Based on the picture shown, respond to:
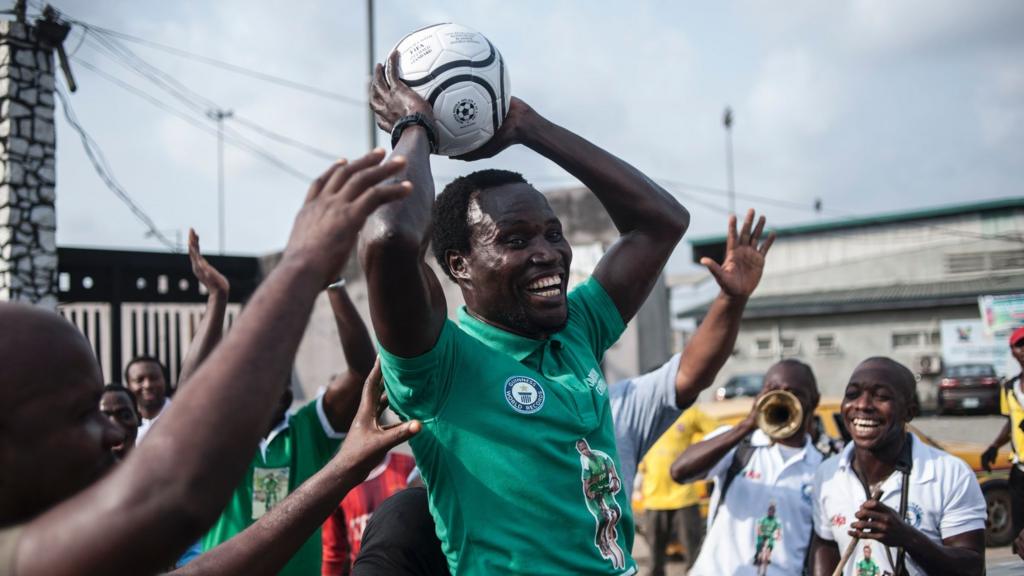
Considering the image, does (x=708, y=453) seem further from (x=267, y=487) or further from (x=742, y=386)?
(x=742, y=386)

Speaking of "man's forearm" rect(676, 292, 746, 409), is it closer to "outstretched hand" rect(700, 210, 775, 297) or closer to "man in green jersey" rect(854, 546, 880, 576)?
"outstretched hand" rect(700, 210, 775, 297)

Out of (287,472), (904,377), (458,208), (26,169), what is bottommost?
(287,472)

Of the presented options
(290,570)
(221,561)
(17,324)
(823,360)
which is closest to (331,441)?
(290,570)

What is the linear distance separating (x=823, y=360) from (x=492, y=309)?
30945 millimetres

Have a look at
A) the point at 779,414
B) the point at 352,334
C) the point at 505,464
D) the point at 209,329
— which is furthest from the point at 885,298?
the point at 505,464

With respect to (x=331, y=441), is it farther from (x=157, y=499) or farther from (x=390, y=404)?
(x=157, y=499)

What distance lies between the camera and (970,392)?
24.7 metres

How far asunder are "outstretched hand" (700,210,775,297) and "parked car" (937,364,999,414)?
23.8 metres

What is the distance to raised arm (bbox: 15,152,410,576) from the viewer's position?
4.12 feet

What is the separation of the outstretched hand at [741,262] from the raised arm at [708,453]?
5.10 ft

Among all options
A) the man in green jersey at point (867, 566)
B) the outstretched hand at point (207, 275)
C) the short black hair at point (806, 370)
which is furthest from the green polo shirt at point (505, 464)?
the short black hair at point (806, 370)

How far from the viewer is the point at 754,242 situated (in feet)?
11.8

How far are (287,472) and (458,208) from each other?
7.65ft

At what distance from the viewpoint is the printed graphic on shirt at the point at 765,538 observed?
459 centimetres
